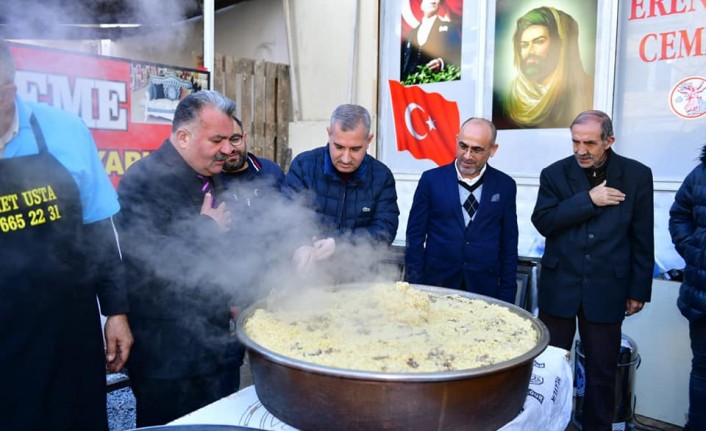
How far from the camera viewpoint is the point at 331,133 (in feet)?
9.71

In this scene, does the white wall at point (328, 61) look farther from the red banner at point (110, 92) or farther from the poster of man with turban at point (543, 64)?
the red banner at point (110, 92)

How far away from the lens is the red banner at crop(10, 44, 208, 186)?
332cm

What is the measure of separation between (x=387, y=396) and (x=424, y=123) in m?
4.61

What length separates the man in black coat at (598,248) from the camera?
334 cm

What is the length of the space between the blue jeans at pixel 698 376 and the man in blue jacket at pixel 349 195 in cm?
207

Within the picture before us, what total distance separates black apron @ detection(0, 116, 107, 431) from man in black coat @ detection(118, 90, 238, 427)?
223mm

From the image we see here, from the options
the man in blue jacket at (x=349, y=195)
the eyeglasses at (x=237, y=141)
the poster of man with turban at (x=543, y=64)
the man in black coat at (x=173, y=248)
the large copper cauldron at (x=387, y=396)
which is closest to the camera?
the large copper cauldron at (x=387, y=396)

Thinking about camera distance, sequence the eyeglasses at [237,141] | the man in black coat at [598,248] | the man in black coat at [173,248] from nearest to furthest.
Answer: the man in black coat at [173,248], the man in black coat at [598,248], the eyeglasses at [237,141]

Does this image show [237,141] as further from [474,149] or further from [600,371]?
[600,371]

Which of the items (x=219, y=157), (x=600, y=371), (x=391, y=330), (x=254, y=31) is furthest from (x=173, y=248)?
(x=254, y=31)

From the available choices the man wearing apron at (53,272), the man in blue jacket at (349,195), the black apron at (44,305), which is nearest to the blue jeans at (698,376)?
the man in blue jacket at (349,195)

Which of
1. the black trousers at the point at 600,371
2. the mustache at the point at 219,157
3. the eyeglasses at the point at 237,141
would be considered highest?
the eyeglasses at the point at 237,141

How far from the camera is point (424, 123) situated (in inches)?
228

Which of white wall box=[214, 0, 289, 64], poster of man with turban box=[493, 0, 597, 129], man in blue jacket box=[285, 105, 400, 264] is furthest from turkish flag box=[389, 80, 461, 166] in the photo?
man in blue jacket box=[285, 105, 400, 264]
